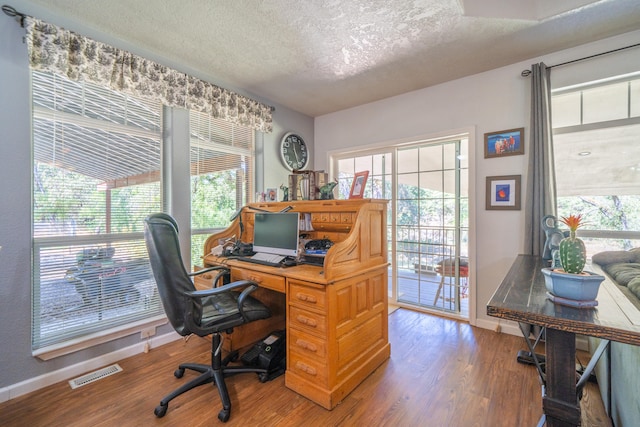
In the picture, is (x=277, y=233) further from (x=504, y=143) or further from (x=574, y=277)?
(x=504, y=143)

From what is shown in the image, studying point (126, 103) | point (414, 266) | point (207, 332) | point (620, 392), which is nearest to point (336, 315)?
point (207, 332)

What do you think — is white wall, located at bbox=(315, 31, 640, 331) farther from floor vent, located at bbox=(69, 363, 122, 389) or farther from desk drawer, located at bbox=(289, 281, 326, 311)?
floor vent, located at bbox=(69, 363, 122, 389)

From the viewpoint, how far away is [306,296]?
70.3 inches

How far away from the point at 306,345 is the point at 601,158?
296 cm

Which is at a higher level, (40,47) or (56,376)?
(40,47)

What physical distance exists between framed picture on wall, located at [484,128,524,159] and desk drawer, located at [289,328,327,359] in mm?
2512

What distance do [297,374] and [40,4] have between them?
316 centimetres

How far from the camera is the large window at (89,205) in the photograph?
1964 millimetres

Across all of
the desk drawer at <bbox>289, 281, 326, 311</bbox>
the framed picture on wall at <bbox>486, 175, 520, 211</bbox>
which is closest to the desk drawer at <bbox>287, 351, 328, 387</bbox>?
the desk drawer at <bbox>289, 281, 326, 311</bbox>

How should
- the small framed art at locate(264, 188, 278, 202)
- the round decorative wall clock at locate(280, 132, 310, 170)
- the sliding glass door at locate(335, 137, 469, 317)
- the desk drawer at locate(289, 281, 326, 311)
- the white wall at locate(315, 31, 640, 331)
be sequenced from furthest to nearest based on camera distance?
the round decorative wall clock at locate(280, 132, 310, 170) < the sliding glass door at locate(335, 137, 469, 317) < the small framed art at locate(264, 188, 278, 202) < the white wall at locate(315, 31, 640, 331) < the desk drawer at locate(289, 281, 326, 311)

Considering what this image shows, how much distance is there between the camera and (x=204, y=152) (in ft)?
9.59

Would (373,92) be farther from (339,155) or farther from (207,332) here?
(207,332)

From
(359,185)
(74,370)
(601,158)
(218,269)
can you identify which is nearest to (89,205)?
(218,269)

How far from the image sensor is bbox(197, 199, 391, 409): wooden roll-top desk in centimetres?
173
